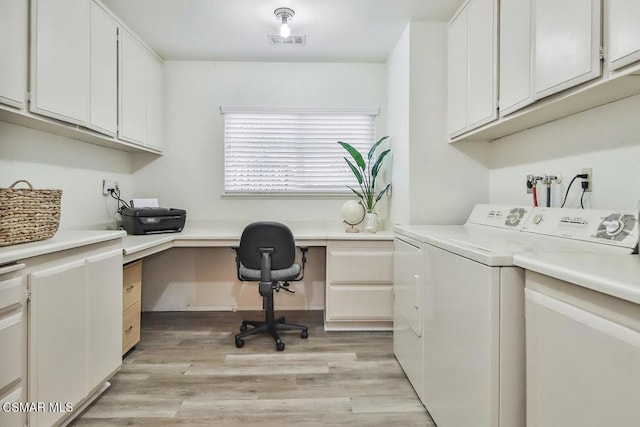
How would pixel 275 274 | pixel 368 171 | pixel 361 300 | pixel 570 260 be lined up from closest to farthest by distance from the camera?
pixel 570 260 → pixel 275 274 → pixel 361 300 → pixel 368 171

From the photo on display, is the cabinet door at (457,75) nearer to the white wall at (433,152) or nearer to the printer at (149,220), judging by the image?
the white wall at (433,152)

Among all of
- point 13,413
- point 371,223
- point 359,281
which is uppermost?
point 371,223

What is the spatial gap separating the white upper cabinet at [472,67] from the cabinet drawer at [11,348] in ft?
7.70

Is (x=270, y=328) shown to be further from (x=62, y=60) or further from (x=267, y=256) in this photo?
(x=62, y=60)

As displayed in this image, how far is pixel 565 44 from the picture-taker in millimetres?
1225

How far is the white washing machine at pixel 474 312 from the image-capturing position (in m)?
1.02

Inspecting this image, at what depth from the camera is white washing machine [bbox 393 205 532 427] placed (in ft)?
3.36

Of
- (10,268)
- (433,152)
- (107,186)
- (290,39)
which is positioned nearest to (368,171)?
(433,152)

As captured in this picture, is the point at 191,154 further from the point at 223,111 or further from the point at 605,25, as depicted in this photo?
the point at 605,25

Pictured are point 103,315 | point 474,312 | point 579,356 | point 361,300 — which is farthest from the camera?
point 361,300

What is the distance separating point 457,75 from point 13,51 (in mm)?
2461

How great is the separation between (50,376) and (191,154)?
7.07 feet

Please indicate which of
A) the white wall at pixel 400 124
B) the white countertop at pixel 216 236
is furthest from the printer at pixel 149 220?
the white wall at pixel 400 124

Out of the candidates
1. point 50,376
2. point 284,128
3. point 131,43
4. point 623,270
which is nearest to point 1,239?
point 50,376
